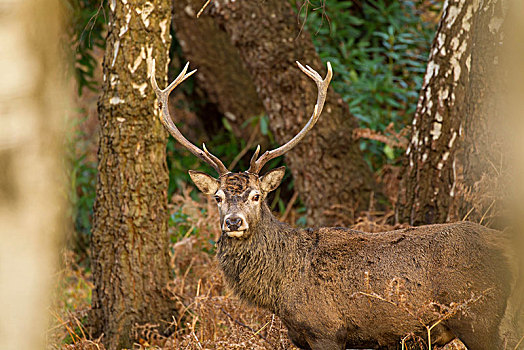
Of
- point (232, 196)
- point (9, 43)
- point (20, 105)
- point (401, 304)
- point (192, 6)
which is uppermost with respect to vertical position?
point (192, 6)

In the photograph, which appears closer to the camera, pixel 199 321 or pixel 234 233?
pixel 234 233

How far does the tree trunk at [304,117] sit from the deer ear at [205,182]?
271 cm

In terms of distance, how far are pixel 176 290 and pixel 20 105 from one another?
4135 mm

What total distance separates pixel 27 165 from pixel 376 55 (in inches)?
344

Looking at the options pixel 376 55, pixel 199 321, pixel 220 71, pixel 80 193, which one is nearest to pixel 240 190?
pixel 199 321

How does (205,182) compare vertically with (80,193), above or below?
above

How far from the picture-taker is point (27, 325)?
2340 mm

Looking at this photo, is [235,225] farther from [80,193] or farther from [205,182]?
[80,193]

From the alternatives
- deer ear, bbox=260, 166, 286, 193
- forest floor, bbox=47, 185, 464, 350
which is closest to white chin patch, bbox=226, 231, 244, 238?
deer ear, bbox=260, 166, 286, 193

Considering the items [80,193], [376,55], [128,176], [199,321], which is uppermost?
[376,55]

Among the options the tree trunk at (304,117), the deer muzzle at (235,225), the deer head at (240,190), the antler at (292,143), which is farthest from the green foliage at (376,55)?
the deer muzzle at (235,225)

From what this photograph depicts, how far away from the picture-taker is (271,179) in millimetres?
5094

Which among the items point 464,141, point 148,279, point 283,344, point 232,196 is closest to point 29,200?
point 232,196

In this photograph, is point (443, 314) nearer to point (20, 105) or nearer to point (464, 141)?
point (464, 141)
